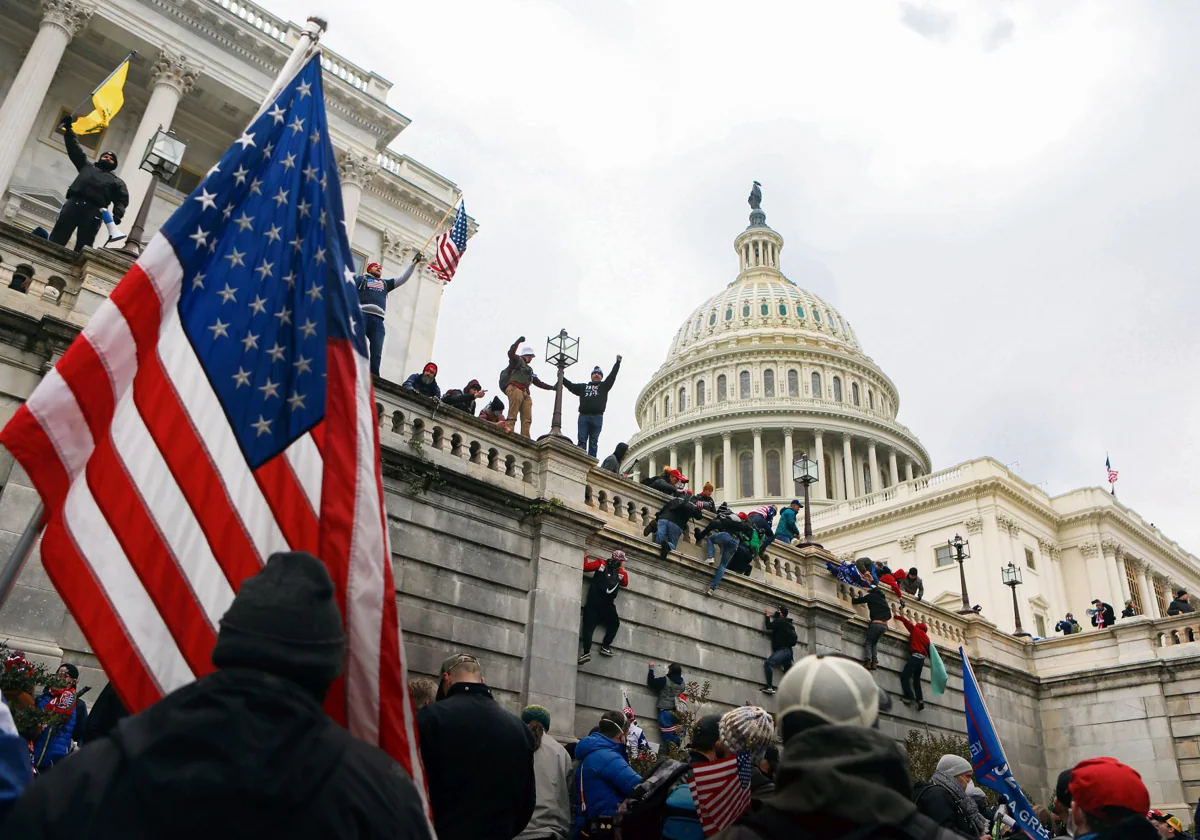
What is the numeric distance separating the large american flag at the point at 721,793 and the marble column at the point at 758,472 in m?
75.4

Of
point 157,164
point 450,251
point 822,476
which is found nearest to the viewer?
point 157,164

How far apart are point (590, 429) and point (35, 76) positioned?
57.5ft

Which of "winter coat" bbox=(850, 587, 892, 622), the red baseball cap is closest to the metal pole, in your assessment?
the red baseball cap

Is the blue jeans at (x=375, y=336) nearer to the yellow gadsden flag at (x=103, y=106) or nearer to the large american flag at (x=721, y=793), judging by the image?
the yellow gadsden flag at (x=103, y=106)

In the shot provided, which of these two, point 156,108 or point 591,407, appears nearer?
point 591,407

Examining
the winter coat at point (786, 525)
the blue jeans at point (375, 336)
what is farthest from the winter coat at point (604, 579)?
the winter coat at point (786, 525)

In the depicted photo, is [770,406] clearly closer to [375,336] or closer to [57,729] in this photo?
[375,336]

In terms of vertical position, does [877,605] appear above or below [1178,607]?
below

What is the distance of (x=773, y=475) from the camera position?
83250 millimetres

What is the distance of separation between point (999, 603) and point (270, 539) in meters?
56.3

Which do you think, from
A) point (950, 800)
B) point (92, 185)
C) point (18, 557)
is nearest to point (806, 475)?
point (950, 800)

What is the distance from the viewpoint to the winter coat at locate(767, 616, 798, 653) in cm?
1806

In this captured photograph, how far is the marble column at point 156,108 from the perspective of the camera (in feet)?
81.0

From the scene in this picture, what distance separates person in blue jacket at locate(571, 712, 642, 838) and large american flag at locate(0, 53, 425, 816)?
3.23m
